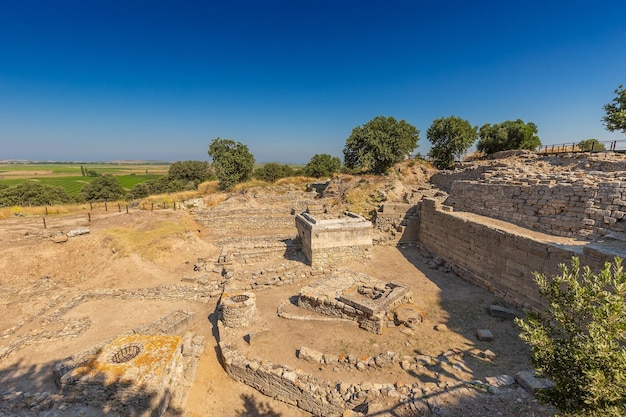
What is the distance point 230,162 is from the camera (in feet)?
99.9

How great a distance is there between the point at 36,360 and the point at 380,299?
9.93 metres

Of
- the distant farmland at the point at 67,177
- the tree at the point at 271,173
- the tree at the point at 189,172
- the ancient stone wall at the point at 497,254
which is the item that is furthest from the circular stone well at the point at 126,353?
the distant farmland at the point at 67,177

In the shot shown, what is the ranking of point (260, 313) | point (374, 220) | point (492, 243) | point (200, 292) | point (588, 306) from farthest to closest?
point (374, 220)
point (200, 292)
point (492, 243)
point (260, 313)
point (588, 306)

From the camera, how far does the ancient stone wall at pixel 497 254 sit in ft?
25.5

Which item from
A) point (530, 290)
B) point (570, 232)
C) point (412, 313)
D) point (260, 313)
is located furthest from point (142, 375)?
point (570, 232)

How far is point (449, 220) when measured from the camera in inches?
482

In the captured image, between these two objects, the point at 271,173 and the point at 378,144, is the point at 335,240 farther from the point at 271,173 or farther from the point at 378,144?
the point at 271,173

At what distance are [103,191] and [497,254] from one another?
44.6 meters

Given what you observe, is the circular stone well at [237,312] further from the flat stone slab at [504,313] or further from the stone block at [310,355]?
the flat stone slab at [504,313]

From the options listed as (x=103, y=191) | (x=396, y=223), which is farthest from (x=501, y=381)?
(x=103, y=191)

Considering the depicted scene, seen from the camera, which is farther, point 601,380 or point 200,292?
point 200,292

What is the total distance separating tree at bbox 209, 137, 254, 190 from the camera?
3016cm

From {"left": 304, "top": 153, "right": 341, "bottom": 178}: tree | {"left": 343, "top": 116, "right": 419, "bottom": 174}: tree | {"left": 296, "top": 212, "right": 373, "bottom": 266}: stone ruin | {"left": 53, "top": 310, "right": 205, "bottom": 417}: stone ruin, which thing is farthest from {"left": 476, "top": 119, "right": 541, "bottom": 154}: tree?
{"left": 53, "top": 310, "right": 205, "bottom": 417}: stone ruin

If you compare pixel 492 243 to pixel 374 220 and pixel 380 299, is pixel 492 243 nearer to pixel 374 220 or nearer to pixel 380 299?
pixel 380 299
